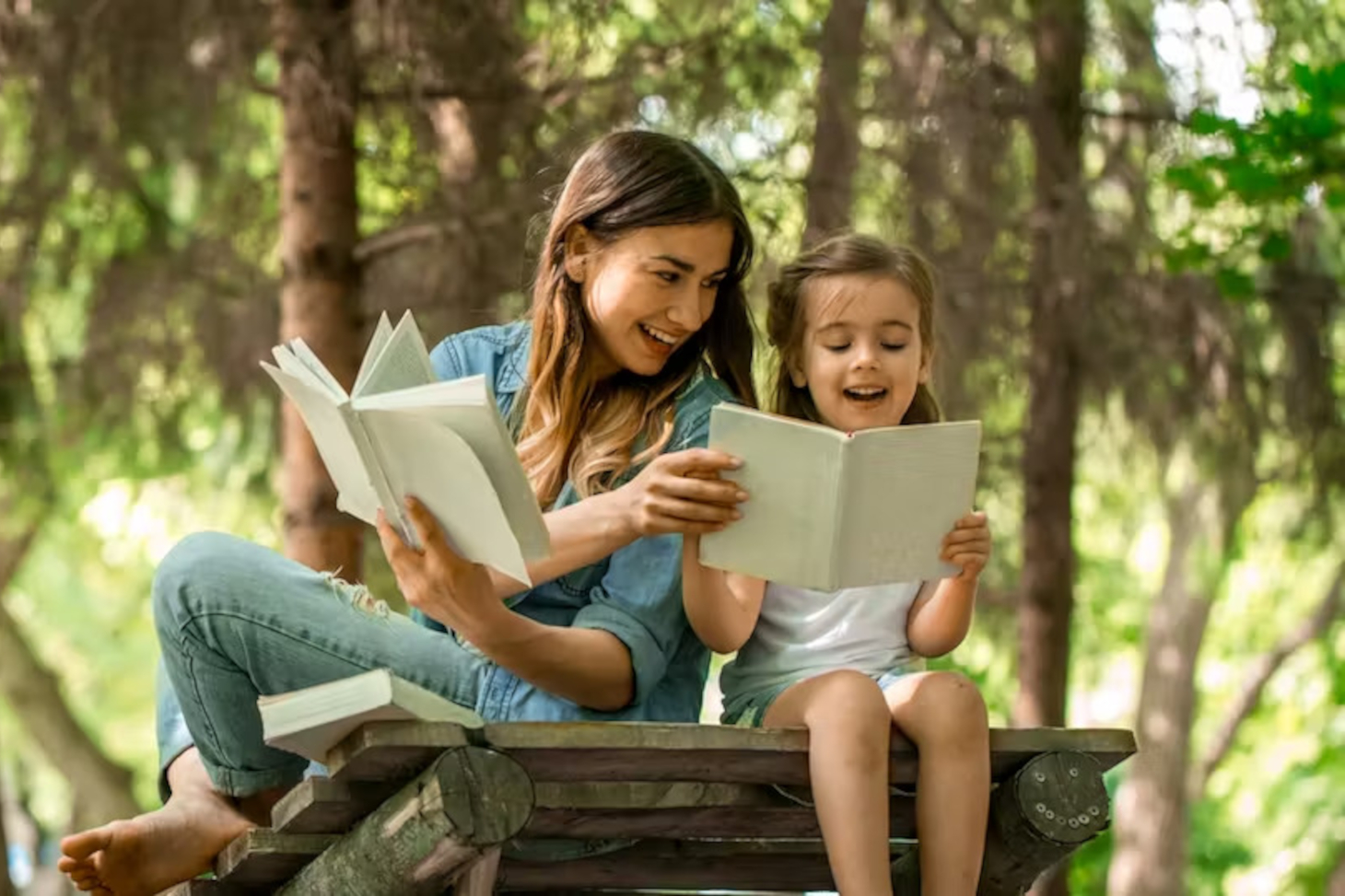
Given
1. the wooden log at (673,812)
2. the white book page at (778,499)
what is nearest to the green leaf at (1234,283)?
the wooden log at (673,812)

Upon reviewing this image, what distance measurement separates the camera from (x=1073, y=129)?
8.62 metres

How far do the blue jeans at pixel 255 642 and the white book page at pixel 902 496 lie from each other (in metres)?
0.71

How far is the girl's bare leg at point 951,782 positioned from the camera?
3.20 m

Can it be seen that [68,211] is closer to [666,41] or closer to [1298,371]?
[666,41]

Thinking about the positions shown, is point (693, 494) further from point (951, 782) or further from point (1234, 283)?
point (1234, 283)

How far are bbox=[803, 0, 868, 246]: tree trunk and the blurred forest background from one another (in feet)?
0.04

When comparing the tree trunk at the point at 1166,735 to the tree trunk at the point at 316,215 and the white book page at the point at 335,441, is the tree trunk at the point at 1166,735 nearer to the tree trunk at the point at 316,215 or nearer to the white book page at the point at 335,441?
the tree trunk at the point at 316,215

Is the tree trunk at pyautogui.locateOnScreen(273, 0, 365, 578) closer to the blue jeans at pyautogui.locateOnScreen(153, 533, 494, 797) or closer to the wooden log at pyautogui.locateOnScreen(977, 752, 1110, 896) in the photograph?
the blue jeans at pyautogui.locateOnScreen(153, 533, 494, 797)

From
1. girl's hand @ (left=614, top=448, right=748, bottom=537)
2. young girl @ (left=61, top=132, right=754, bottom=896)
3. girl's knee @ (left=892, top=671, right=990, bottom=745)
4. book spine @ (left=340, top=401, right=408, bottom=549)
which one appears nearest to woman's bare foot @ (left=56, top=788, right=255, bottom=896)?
young girl @ (left=61, top=132, right=754, bottom=896)

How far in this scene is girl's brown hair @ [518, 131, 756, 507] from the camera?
12.0 feet

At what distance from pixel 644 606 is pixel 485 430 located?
668 millimetres

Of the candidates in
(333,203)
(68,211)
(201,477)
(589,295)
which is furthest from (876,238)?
(201,477)

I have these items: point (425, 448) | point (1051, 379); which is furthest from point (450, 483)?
point (1051, 379)

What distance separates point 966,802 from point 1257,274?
638 centimetres
